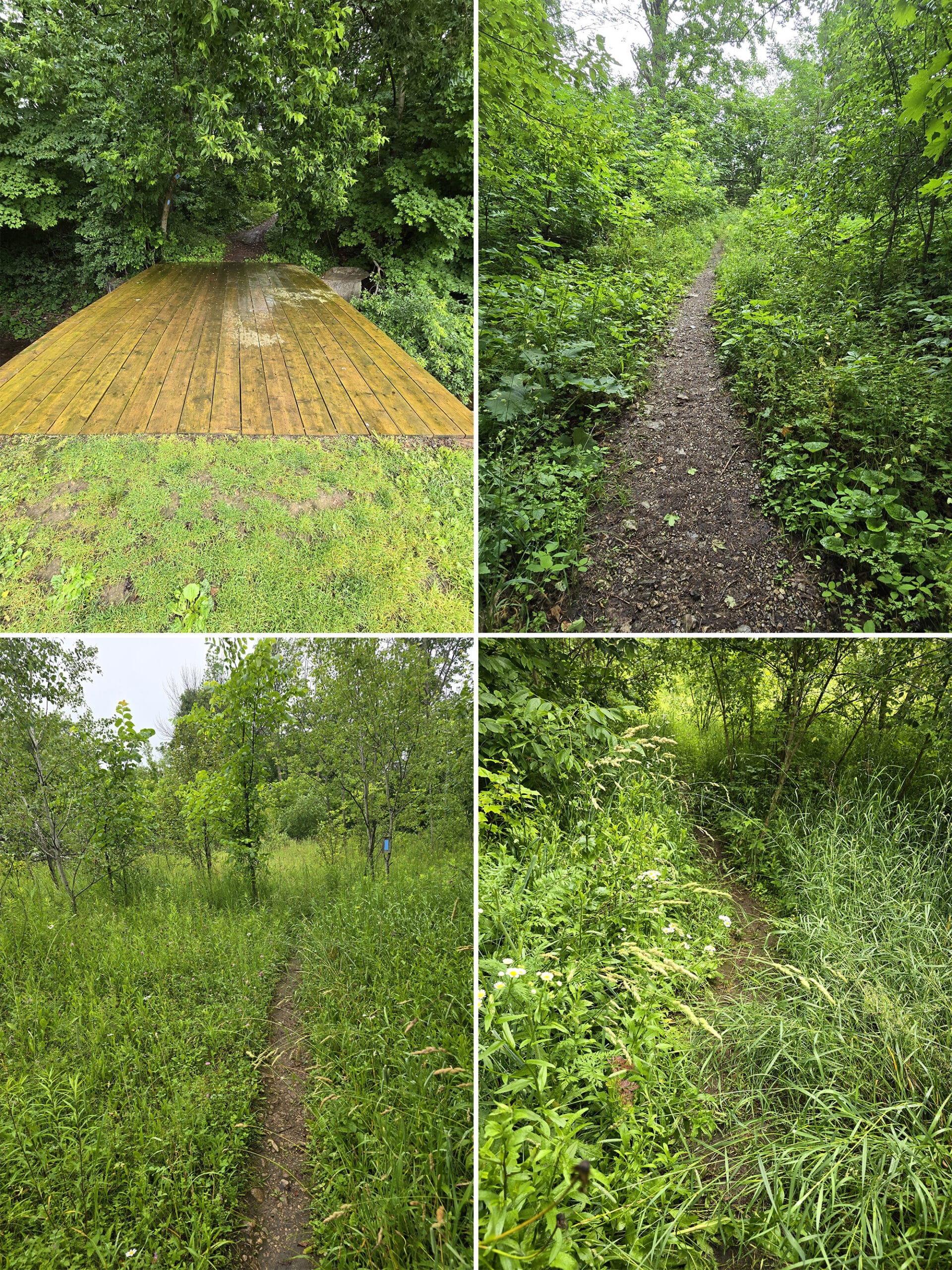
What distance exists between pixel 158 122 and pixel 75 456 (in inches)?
178

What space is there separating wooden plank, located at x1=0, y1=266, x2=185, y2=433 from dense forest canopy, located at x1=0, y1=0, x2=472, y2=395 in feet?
6.67

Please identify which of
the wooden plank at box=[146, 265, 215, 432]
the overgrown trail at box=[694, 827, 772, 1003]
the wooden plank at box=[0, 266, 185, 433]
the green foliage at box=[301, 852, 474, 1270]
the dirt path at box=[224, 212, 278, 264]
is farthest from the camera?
the dirt path at box=[224, 212, 278, 264]

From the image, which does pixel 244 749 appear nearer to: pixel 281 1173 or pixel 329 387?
pixel 281 1173

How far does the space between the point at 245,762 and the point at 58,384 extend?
240 centimetres

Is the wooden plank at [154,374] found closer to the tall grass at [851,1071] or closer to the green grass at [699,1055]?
the green grass at [699,1055]

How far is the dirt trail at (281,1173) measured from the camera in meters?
1.75

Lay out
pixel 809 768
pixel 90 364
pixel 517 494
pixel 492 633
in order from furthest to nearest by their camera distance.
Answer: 1. pixel 90 364
2. pixel 809 768
3. pixel 517 494
4. pixel 492 633

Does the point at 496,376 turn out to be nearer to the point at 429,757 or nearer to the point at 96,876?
the point at 429,757

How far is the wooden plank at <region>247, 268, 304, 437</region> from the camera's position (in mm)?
3328

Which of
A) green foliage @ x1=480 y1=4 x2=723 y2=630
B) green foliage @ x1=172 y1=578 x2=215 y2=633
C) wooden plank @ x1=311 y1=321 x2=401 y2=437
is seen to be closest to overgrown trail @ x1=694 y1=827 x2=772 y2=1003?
green foliage @ x1=480 y1=4 x2=723 y2=630

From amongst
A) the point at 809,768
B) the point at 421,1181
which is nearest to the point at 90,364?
Result: the point at 421,1181

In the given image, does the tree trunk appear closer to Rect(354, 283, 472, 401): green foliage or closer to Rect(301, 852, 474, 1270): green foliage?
Rect(354, 283, 472, 401): green foliage

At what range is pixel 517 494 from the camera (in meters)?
2.40

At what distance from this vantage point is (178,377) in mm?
3688
